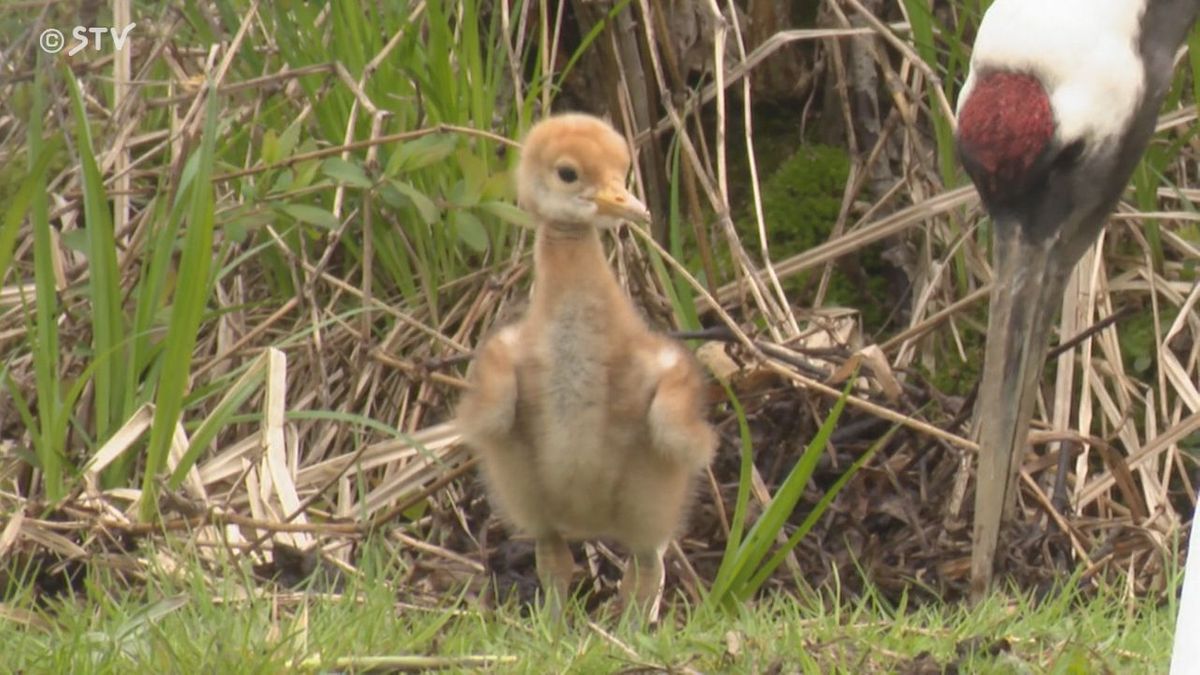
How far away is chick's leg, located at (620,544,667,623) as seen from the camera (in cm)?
445

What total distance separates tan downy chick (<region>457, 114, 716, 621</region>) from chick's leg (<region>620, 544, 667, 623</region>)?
12 millimetres

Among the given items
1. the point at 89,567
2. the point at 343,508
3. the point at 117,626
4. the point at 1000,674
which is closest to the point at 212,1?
the point at 343,508

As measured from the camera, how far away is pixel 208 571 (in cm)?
448

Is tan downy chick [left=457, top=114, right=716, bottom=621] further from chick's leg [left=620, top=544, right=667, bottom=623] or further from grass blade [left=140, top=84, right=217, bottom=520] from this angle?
grass blade [left=140, top=84, right=217, bottom=520]

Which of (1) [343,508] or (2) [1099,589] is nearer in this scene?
(2) [1099,589]

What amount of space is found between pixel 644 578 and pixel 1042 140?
1.37 meters

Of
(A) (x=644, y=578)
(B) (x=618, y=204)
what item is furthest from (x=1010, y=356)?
(A) (x=644, y=578)

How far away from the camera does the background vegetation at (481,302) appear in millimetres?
4742

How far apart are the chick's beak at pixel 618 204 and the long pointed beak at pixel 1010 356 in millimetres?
750

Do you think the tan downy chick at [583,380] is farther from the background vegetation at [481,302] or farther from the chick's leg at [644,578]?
the background vegetation at [481,302]

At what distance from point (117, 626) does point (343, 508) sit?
60.6 inches

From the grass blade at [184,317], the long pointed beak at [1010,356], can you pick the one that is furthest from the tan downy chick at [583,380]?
the grass blade at [184,317]

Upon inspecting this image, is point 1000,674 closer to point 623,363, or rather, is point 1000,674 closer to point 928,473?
point 623,363

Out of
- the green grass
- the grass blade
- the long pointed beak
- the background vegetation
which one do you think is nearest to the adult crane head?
the long pointed beak
